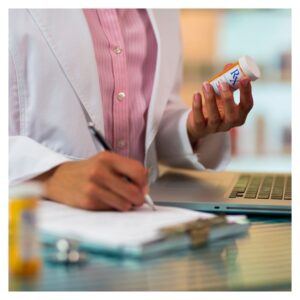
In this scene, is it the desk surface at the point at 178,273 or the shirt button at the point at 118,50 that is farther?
the shirt button at the point at 118,50

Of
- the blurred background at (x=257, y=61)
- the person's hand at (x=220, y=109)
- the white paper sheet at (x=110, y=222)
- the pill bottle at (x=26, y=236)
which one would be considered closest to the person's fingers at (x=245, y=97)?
the person's hand at (x=220, y=109)

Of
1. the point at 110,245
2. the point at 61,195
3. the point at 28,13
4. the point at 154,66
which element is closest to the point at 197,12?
the point at 154,66

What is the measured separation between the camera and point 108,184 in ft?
2.54

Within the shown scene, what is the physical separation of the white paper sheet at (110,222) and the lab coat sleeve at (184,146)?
353mm

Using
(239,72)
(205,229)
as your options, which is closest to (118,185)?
(205,229)

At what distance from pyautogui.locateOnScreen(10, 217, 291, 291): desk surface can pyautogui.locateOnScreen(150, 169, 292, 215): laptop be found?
18 cm

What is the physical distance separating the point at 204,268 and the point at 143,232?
0.07m

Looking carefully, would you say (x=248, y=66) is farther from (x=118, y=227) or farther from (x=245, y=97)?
(x=118, y=227)

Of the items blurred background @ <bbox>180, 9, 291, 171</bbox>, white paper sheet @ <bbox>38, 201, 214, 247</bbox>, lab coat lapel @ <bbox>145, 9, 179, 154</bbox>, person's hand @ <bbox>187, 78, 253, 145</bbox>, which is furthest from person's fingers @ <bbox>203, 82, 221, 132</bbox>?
blurred background @ <bbox>180, 9, 291, 171</bbox>

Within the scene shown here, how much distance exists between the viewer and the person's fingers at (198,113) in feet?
3.32

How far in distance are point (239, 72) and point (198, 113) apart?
0.58 ft

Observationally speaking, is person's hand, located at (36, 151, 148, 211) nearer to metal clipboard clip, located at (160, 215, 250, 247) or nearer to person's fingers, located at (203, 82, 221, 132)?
metal clipboard clip, located at (160, 215, 250, 247)

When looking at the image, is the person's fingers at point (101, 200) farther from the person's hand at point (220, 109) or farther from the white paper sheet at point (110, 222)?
the person's hand at point (220, 109)
